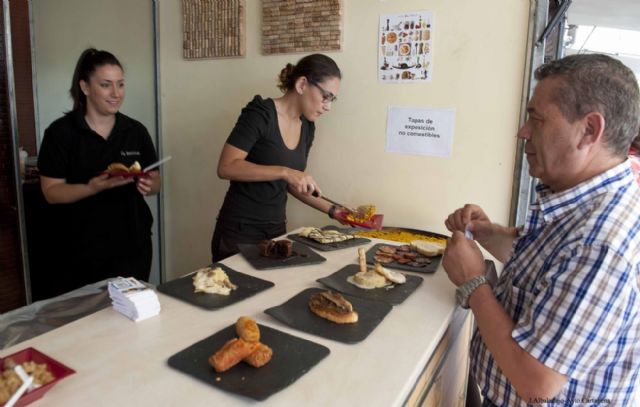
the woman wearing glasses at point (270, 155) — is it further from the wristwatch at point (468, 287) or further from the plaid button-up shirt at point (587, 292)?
the plaid button-up shirt at point (587, 292)

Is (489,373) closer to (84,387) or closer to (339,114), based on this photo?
(84,387)

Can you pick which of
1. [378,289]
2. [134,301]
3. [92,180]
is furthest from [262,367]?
[92,180]

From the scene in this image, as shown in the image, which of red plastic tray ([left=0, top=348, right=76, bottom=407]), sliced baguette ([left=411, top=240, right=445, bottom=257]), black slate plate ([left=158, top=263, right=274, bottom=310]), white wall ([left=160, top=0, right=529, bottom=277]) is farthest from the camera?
white wall ([left=160, top=0, right=529, bottom=277])

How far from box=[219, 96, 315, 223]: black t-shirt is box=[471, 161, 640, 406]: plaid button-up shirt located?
128cm

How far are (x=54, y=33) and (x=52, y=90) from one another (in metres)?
0.48

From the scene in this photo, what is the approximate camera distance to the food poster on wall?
7.44 ft

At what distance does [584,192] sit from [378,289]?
0.64 meters

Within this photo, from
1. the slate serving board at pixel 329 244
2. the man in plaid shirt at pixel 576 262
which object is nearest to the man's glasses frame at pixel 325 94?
the slate serving board at pixel 329 244

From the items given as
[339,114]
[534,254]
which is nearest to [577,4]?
[339,114]

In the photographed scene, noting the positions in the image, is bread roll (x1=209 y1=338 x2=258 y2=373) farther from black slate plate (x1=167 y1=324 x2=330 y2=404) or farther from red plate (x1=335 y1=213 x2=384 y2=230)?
red plate (x1=335 y1=213 x2=384 y2=230)

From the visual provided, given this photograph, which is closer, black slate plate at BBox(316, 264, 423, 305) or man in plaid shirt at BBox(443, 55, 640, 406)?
man in plaid shirt at BBox(443, 55, 640, 406)

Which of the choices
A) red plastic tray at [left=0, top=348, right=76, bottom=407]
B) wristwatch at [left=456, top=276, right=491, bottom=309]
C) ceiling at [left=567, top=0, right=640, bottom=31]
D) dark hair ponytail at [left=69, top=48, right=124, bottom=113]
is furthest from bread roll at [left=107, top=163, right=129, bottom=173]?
ceiling at [left=567, top=0, right=640, bottom=31]

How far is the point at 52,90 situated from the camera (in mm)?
3982

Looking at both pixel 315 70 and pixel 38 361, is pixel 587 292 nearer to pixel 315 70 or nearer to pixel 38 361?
pixel 38 361
